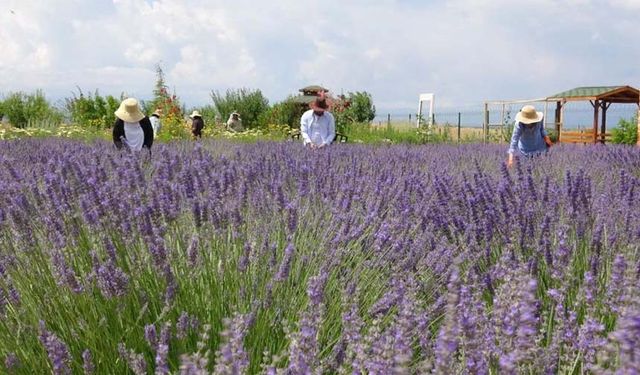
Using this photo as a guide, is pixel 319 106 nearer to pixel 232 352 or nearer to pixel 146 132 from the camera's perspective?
pixel 146 132

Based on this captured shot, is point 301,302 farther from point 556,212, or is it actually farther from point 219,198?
point 556,212

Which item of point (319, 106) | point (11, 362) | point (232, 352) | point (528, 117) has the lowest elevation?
point (11, 362)

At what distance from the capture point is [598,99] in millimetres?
20953

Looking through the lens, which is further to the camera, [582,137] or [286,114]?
[286,114]

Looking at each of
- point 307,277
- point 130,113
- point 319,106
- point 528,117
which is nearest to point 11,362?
point 307,277

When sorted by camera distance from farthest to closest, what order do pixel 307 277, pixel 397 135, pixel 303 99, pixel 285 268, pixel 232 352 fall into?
pixel 303 99, pixel 397 135, pixel 307 277, pixel 285 268, pixel 232 352

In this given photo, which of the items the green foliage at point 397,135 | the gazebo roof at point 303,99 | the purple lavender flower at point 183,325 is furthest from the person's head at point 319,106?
the gazebo roof at point 303,99

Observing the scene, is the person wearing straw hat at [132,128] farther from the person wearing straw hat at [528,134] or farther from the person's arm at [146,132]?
the person wearing straw hat at [528,134]

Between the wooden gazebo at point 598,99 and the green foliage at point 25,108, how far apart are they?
50.2 ft

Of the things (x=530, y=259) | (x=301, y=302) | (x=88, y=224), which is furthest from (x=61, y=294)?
(x=530, y=259)

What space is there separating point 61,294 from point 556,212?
1.97 m

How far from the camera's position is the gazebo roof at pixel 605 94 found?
20.5m

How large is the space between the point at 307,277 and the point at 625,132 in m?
17.6

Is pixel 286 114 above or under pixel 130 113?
above
